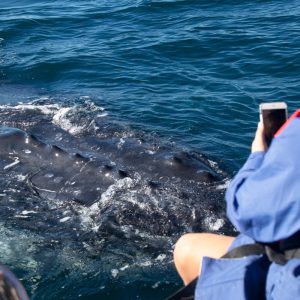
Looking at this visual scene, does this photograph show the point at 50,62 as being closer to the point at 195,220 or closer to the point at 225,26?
the point at 225,26

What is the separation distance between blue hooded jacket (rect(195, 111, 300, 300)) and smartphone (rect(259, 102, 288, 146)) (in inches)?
25.4

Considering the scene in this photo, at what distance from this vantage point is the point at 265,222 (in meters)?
3.22

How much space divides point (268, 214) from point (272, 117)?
4.12 feet

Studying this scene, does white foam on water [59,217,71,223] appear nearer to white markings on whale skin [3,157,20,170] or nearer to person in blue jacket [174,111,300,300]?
white markings on whale skin [3,157,20,170]

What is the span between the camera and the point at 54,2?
62.4ft

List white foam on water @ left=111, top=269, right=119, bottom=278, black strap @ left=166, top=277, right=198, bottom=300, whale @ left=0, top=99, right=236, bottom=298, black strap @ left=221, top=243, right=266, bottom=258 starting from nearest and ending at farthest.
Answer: black strap @ left=221, top=243, right=266, bottom=258, black strap @ left=166, top=277, right=198, bottom=300, white foam on water @ left=111, top=269, right=119, bottom=278, whale @ left=0, top=99, right=236, bottom=298

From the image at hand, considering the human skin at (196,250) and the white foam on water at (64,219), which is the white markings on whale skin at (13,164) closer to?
the white foam on water at (64,219)

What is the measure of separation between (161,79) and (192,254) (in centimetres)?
758

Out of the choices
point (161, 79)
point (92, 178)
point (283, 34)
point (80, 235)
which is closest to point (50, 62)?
point (161, 79)

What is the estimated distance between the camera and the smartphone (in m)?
4.25

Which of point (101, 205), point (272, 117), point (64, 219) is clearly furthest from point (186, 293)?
point (64, 219)

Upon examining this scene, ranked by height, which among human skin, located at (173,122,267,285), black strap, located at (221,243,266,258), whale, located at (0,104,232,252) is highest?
black strap, located at (221,243,266,258)

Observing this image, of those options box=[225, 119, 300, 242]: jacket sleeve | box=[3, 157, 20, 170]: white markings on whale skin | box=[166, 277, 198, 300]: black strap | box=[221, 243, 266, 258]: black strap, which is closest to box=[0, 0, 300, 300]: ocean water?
box=[3, 157, 20, 170]: white markings on whale skin

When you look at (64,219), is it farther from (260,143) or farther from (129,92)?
(129,92)
